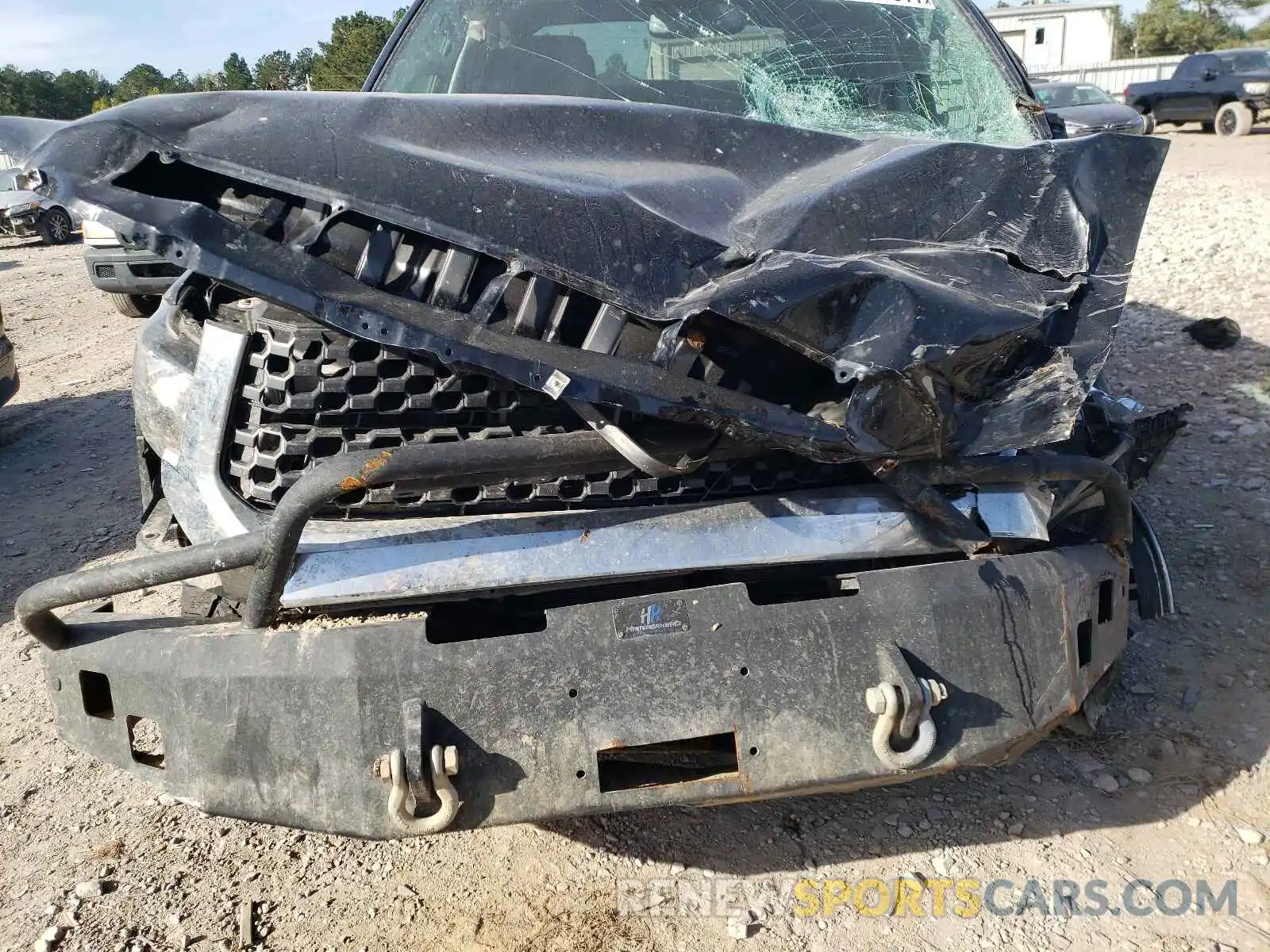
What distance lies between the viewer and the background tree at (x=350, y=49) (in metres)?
14.7

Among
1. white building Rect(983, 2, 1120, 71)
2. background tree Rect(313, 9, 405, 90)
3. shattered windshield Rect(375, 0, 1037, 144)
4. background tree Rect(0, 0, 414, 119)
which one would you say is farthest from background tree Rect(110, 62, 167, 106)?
shattered windshield Rect(375, 0, 1037, 144)

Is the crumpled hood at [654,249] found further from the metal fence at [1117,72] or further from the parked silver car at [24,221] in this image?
the metal fence at [1117,72]

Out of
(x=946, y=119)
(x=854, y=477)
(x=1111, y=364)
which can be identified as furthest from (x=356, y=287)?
(x=1111, y=364)

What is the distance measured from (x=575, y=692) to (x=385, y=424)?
651mm

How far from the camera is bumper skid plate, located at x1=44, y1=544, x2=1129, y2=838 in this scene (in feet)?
5.97

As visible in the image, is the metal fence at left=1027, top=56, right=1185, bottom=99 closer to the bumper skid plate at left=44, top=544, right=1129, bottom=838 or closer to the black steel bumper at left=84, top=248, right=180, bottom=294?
the black steel bumper at left=84, top=248, right=180, bottom=294

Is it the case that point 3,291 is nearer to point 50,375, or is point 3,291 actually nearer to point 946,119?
point 50,375

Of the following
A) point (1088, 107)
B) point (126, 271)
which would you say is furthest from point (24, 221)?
point (1088, 107)

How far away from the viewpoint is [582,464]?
1.81 metres

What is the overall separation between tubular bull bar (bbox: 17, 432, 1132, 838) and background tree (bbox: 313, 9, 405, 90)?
1258cm

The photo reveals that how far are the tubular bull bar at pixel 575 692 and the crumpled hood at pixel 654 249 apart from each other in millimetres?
189

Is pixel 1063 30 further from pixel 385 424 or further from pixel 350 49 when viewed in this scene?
pixel 385 424

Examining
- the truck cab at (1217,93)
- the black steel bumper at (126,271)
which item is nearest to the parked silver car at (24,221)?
the black steel bumper at (126,271)

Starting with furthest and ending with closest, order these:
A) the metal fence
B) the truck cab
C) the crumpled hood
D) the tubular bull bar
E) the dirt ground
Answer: the metal fence → the truck cab → the dirt ground → the tubular bull bar → the crumpled hood
